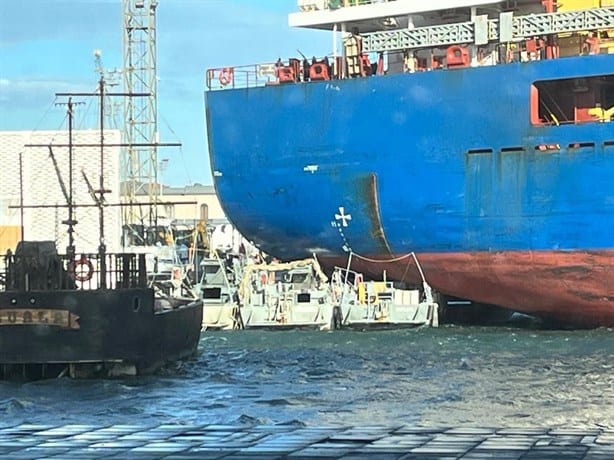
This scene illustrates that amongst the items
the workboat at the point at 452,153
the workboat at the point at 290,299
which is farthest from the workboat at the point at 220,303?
the workboat at the point at 452,153

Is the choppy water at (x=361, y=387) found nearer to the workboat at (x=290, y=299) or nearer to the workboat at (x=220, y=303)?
the workboat at (x=290, y=299)

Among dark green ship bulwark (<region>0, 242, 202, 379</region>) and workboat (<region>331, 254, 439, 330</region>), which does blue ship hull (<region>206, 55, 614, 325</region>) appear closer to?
workboat (<region>331, 254, 439, 330</region>)

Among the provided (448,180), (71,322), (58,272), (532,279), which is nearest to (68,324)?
(71,322)

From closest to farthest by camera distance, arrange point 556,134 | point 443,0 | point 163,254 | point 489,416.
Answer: point 489,416 → point 556,134 → point 443,0 → point 163,254

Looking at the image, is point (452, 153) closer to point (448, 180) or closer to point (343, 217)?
point (448, 180)

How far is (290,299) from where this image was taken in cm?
3197

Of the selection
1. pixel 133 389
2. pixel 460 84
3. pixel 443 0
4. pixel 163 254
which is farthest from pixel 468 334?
pixel 163 254

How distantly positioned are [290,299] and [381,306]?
2.46 metres

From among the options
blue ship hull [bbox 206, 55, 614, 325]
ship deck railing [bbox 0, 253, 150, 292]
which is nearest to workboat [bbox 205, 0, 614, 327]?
blue ship hull [bbox 206, 55, 614, 325]

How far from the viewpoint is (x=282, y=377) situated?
21172 millimetres

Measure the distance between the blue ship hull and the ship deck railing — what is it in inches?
363

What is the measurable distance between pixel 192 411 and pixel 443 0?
1707 centimetres

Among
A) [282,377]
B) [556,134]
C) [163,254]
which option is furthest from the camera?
[163,254]

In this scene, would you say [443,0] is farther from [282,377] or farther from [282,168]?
[282,377]
